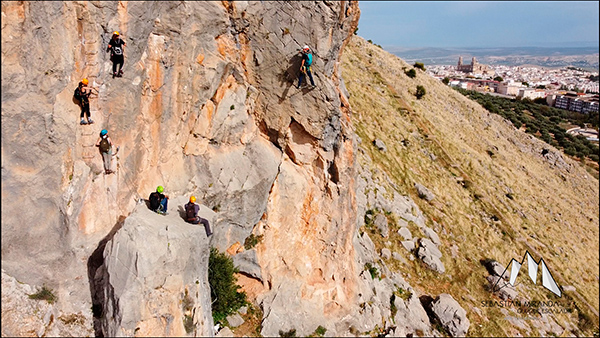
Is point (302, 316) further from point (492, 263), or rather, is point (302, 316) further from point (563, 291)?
point (563, 291)

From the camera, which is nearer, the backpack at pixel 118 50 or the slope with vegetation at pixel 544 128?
the backpack at pixel 118 50

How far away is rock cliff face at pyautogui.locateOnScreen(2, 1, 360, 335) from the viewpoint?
36.4 feet

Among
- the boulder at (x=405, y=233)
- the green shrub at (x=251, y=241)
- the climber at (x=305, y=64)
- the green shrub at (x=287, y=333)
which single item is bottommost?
the green shrub at (x=287, y=333)

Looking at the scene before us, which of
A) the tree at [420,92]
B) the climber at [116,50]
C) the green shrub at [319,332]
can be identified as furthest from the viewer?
the tree at [420,92]

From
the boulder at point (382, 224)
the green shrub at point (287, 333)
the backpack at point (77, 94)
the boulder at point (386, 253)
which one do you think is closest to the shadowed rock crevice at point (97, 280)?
the backpack at point (77, 94)

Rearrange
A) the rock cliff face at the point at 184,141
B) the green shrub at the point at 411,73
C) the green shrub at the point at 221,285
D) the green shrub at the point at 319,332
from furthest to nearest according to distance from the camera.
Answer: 1. the green shrub at the point at 411,73
2. the green shrub at the point at 319,332
3. the green shrub at the point at 221,285
4. the rock cliff face at the point at 184,141

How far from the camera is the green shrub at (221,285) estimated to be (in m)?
15.6

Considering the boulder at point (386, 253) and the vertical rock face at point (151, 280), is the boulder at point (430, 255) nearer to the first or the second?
the boulder at point (386, 253)

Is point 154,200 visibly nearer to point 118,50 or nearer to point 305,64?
point 118,50

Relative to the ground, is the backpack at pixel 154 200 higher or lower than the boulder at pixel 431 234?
higher

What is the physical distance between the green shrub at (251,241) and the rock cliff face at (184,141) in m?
0.44

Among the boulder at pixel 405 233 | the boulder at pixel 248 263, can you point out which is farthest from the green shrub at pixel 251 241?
the boulder at pixel 405 233

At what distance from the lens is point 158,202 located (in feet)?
43.9

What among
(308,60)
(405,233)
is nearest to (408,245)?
(405,233)
